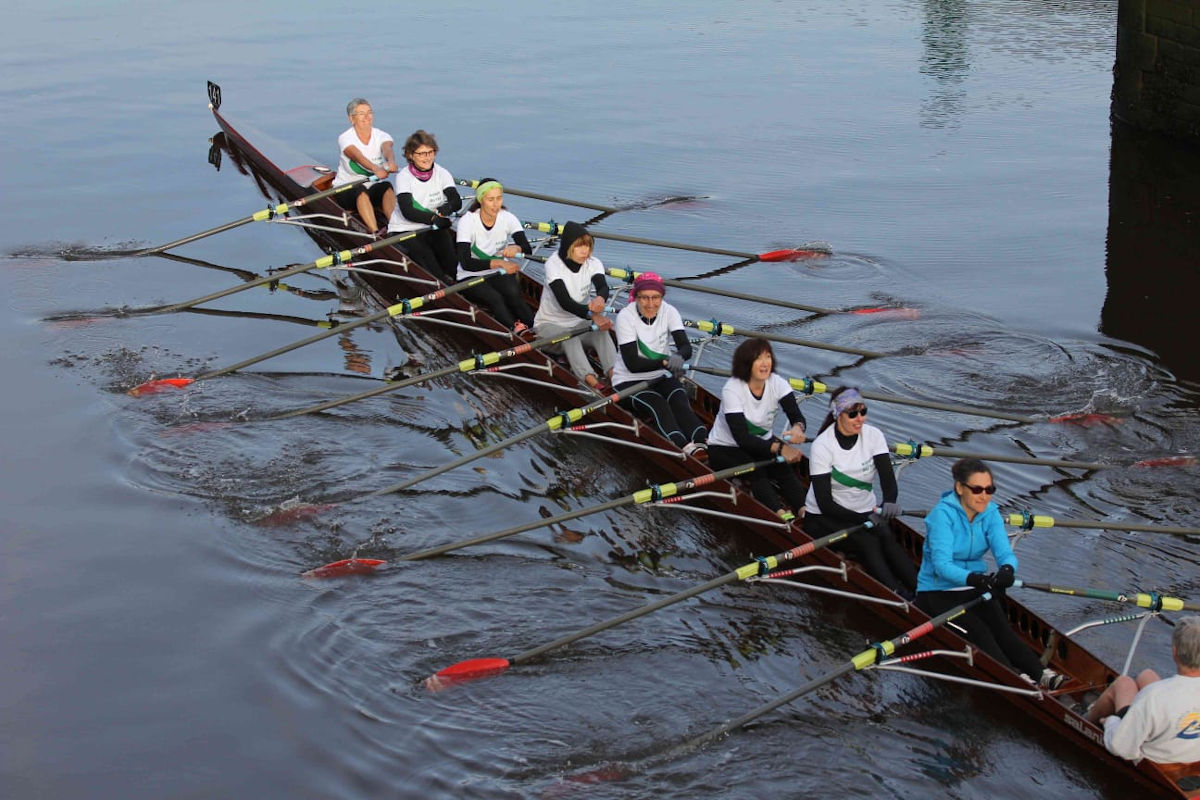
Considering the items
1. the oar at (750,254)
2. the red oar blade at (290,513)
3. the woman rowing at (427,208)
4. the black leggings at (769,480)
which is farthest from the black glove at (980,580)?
the woman rowing at (427,208)

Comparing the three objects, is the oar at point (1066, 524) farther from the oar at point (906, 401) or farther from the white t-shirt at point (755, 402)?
the oar at point (906, 401)

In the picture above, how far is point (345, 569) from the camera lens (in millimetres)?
9852

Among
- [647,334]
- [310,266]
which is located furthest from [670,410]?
[310,266]

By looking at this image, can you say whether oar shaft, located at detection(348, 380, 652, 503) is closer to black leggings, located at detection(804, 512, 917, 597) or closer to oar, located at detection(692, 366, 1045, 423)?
oar, located at detection(692, 366, 1045, 423)

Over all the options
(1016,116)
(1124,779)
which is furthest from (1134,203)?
(1124,779)

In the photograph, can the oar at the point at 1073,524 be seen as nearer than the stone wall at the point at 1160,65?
Yes

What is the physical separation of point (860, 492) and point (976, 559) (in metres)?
1.06

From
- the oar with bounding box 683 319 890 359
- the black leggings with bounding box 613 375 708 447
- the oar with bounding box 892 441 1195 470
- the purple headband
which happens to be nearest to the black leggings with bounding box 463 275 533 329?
the oar with bounding box 683 319 890 359

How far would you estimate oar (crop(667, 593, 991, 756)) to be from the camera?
7699mm

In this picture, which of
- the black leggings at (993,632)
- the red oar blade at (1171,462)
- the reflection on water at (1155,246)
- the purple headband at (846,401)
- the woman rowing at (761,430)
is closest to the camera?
the black leggings at (993,632)

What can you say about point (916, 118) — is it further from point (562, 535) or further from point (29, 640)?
point (29, 640)

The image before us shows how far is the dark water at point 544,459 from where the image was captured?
321 inches

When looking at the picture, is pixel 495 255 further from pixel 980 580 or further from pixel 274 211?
pixel 980 580

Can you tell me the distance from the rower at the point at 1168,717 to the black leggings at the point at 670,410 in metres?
4.54
